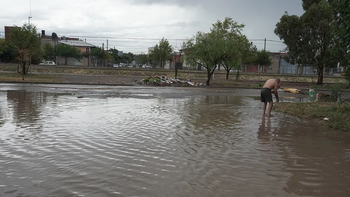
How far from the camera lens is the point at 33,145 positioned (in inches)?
225

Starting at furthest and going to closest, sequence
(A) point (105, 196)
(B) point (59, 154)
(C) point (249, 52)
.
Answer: (C) point (249, 52) < (B) point (59, 154) < (A) point (105, 196)

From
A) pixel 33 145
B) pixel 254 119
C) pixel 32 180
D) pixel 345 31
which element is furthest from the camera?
pixel 254 119

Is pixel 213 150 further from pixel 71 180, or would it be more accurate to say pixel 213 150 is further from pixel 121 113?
pixel 121 113

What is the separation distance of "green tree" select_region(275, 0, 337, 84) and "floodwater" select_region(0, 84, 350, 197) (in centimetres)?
2849

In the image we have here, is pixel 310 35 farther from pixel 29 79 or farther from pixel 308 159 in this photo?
pixel 308 159

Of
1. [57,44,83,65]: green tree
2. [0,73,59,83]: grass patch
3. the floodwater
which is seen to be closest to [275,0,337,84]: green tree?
[0,73,59,83]: grass patch

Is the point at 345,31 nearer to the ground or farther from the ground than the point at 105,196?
farther from the ground

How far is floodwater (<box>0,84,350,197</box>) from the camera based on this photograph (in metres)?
3.86

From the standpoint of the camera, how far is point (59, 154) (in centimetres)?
518

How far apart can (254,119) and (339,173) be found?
5166 mm

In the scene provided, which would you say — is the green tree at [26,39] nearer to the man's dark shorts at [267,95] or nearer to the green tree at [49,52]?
the man's dark shorts at [267,95]

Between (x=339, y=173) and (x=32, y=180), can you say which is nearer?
(x=32, y=180)

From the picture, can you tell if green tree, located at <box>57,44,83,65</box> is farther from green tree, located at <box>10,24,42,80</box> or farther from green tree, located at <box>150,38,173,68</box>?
green tree, located at <box>10,24,42,80</box>

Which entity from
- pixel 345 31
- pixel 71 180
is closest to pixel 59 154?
pixel 71 180
